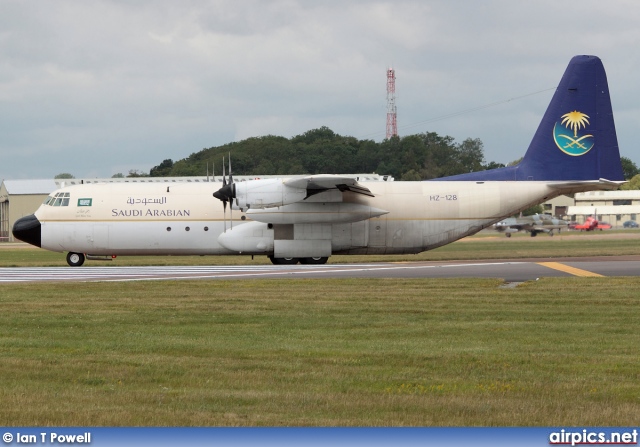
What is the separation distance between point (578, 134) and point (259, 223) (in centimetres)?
1397

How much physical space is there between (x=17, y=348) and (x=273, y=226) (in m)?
21.4

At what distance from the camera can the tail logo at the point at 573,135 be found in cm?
3656

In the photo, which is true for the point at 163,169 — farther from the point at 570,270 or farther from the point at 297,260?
the point at 570,270

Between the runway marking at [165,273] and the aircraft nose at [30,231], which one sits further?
the aircraft nose at [30,231]

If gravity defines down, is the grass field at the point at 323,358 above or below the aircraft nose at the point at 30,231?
below

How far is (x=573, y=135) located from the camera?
36781 millimetres

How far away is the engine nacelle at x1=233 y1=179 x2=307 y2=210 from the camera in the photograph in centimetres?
3341

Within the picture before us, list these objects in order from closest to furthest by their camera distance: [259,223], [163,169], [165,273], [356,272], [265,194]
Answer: [356,272] → [165,273] → [265,194] → [259,223] → [163,169]

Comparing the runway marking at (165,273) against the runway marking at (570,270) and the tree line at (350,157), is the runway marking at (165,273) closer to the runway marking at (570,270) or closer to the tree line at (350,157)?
the runway marking at (570,270)

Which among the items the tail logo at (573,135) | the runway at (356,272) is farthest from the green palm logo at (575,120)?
the runway at (356,272)

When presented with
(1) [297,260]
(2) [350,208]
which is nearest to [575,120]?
(2) [350,208]

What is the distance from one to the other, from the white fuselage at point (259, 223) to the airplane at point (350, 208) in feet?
0.14

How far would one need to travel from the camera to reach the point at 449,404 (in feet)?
32.0

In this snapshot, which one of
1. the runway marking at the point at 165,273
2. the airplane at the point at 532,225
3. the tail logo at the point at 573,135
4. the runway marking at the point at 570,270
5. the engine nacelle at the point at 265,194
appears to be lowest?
the runway marking at the point at 570,270
